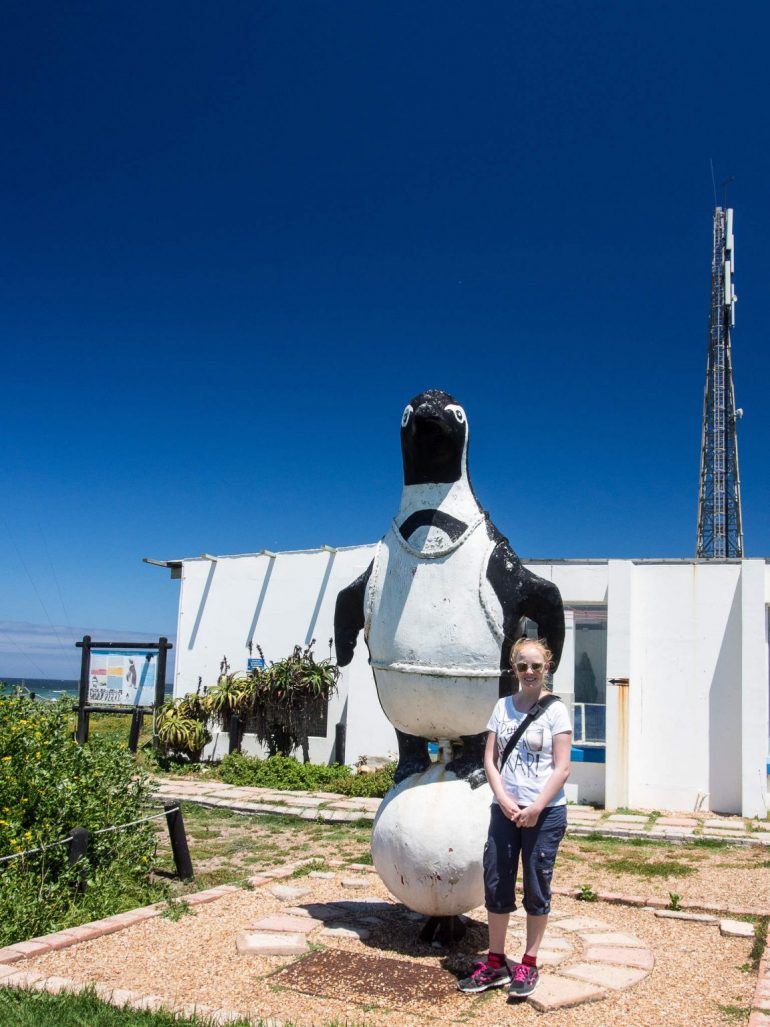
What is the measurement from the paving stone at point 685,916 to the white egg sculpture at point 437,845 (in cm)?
180

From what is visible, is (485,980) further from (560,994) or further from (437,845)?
(437,845)

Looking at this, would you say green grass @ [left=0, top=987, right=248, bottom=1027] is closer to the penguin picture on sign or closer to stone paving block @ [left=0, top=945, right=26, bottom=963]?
stone paving block @ [left=0, top=945, right=26, bottom=963]

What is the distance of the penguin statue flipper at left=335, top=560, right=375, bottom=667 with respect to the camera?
17.9 ft

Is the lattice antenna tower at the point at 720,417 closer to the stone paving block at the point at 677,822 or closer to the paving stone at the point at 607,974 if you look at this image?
the stone paving block at the point at 677,822

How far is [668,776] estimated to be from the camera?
38.1 ft

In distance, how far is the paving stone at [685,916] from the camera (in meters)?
5.74

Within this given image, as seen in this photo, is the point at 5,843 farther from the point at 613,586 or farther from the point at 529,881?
the point at 613,586

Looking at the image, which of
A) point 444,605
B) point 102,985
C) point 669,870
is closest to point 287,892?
point 102,985

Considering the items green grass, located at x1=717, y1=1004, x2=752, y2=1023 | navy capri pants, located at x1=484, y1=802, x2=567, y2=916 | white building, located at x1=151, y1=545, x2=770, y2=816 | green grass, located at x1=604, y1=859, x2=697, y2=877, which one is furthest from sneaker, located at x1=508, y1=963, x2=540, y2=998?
white building, located at x1=151, y1=545, x2=770, y2=816

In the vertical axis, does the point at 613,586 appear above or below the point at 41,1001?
above

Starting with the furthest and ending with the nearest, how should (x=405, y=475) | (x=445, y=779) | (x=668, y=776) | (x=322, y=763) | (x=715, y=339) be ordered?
(x=715, y=339)
(x=322, y=763)
(x=668, y=776)
(x=405, y=475)
(x=445, y=779)

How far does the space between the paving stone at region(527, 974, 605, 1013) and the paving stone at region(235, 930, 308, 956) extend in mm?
1314

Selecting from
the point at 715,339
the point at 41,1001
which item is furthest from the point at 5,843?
the point at 715,339

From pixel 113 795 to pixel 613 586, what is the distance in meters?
7.39
